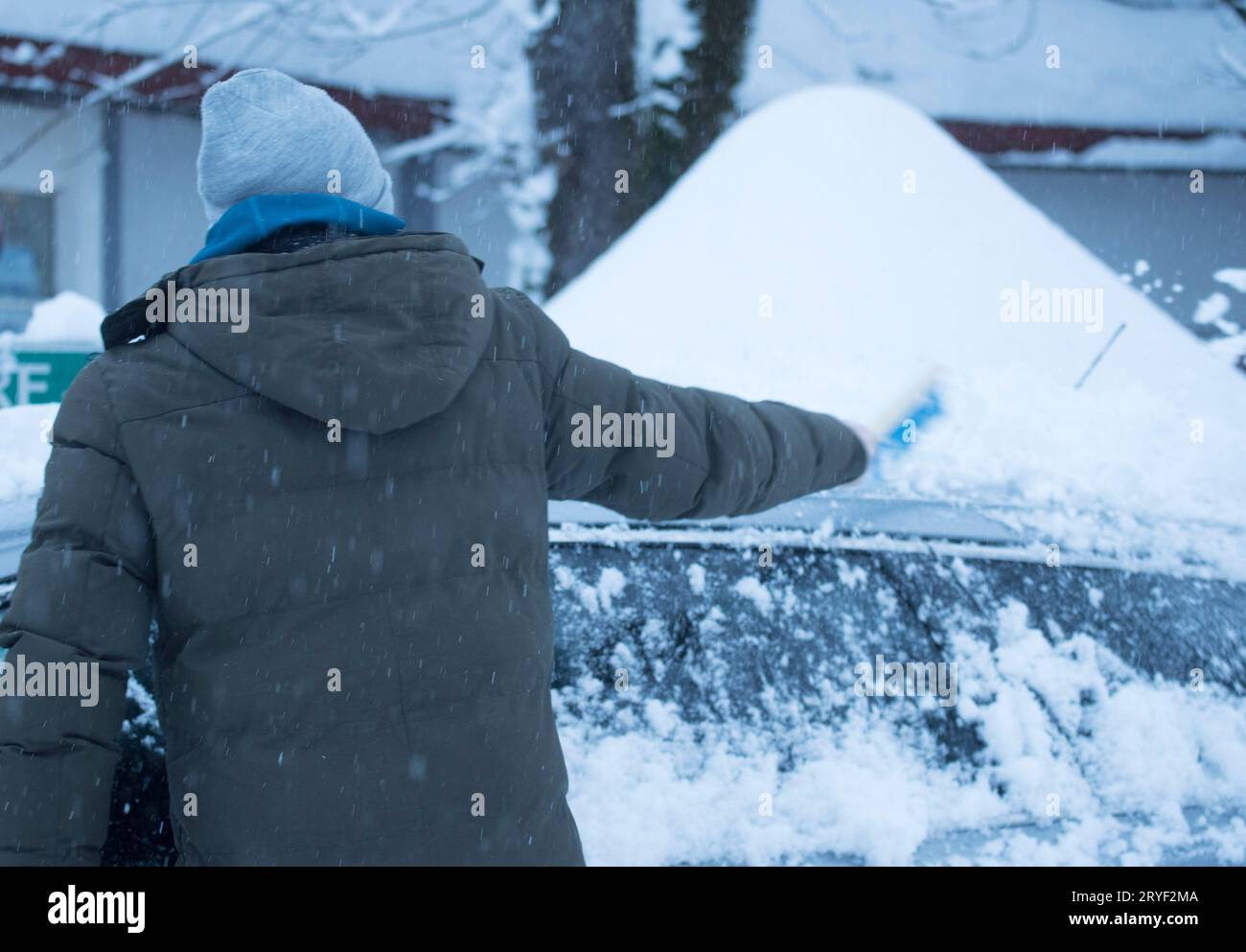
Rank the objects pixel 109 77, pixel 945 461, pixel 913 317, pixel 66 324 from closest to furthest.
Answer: pixel 945 461, pixel 913 317, pixel 66 324, pixel 109 77

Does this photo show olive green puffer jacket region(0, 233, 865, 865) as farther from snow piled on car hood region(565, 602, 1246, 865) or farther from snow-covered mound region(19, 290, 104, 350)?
snow-covered mound region(19, 290, 104, 350)

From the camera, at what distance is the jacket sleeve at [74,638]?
3.47 feet

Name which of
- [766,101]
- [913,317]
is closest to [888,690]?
[913,317]

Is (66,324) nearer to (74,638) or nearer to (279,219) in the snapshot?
(279,219)

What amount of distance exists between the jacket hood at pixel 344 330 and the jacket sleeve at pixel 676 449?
193 mm

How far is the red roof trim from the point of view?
22.3ft

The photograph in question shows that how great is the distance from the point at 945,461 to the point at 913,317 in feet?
1.55

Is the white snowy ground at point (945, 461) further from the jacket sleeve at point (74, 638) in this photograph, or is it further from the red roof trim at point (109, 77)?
the red roof trim at point (109, 77)

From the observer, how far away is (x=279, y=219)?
1.21m

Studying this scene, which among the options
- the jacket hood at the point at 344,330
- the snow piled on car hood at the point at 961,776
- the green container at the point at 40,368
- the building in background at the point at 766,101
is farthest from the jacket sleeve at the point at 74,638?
the building in background at the point at 766,101

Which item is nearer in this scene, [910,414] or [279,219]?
[279,219]

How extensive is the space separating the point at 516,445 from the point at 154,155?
8.02m

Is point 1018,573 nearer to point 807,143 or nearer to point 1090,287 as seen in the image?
point 1090,287

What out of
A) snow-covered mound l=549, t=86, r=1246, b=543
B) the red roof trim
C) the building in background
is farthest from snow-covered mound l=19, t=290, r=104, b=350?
the red roof trim
